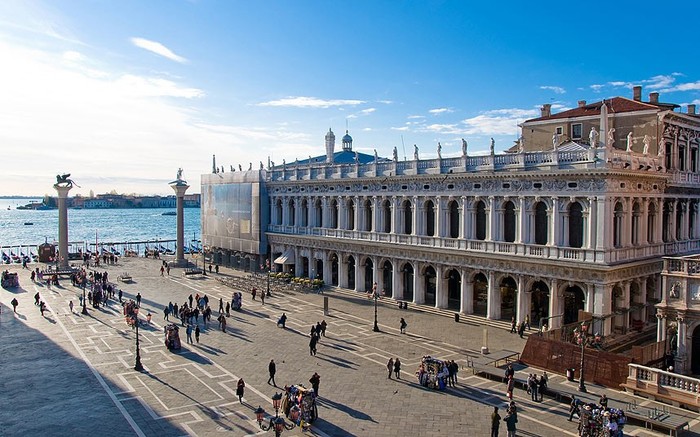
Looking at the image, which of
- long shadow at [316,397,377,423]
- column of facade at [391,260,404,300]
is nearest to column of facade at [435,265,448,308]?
column of facade at [391,260,404,300]

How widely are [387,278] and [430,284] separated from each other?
3.58 m

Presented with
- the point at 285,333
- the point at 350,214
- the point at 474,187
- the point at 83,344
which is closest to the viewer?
the point at 83,344

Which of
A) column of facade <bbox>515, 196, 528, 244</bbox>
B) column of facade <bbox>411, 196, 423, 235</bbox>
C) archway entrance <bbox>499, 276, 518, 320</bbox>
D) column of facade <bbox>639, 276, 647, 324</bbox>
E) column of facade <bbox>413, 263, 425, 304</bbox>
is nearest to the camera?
column of facade <bbox>639, 276, 647, 324</bbox>

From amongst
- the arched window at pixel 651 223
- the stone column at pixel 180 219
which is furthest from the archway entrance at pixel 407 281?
the stone column at pixel 180 219

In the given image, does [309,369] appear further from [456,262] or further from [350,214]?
[350,214]

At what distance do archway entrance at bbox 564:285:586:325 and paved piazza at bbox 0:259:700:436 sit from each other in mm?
3731

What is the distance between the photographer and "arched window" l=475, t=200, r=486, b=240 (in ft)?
125

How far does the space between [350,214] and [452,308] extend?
43.9 feet

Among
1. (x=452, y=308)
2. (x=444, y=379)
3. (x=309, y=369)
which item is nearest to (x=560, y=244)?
(x=452, y=308)

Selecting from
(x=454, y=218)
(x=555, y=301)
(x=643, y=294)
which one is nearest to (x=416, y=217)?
(x=454, y=218)

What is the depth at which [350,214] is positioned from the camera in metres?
49.6

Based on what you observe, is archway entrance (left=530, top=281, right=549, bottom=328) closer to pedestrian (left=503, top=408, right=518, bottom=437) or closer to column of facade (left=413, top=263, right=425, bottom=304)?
column of facade (left=413, top=263, right=425, bottom=304)

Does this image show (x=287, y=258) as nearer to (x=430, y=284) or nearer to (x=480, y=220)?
(x=430, y=284)

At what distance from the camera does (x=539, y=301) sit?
3591 centimetres
